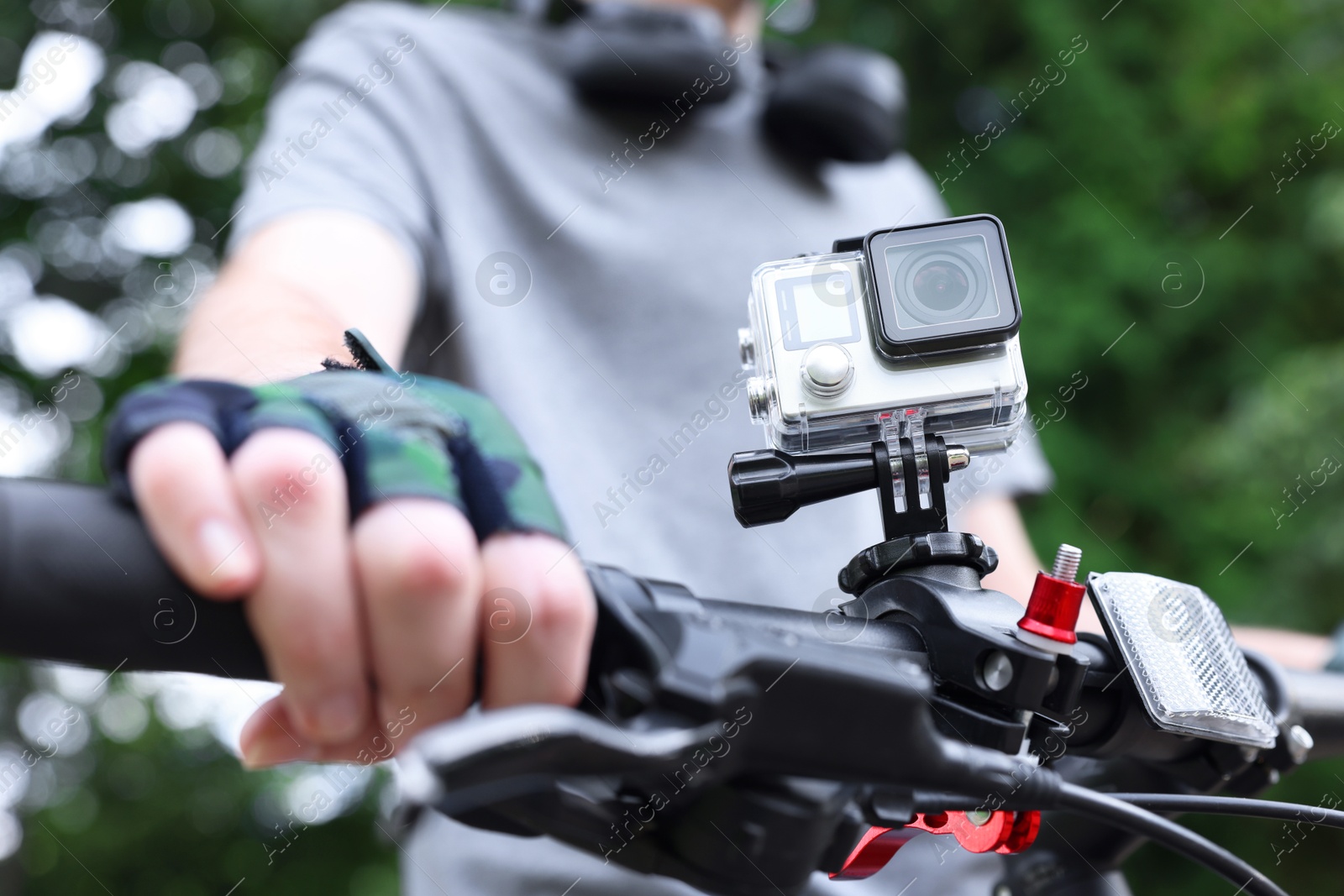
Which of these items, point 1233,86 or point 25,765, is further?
point 1233,86

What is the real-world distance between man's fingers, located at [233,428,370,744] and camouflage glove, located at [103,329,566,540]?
0.01 metres

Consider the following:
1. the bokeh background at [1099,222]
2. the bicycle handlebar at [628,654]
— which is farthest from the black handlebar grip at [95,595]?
the bokeh background at [1099,222]

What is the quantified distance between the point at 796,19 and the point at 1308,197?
3.35 metres

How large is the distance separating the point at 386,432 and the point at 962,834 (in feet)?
1.59

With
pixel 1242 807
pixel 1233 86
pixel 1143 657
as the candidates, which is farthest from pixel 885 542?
pixel 1233 86

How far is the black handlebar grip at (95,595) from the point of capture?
43 cm

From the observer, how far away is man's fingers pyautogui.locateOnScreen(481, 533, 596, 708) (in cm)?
46

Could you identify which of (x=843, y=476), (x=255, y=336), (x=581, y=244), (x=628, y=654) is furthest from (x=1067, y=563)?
(x=581, y=244)

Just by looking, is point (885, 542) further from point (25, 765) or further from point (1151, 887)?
point (1151, 887)

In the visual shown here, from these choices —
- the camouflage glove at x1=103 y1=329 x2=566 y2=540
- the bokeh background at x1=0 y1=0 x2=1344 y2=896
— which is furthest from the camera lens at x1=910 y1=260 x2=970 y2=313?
the bokeh background at x1=0 y1=0 x2=1344 y2=896

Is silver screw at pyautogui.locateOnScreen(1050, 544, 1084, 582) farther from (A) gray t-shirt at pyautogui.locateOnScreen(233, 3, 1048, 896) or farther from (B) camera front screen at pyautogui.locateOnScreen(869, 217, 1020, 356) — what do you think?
(A) gray t-shirt at pyautogui.locateOnScreen(233, 3, 1048, 896)

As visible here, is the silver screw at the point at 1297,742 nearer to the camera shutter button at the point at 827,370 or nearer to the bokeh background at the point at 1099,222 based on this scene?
the camera shutter button at the point at 827,370

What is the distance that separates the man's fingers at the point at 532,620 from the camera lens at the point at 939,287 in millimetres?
332

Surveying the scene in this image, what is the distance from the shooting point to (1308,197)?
497cm
